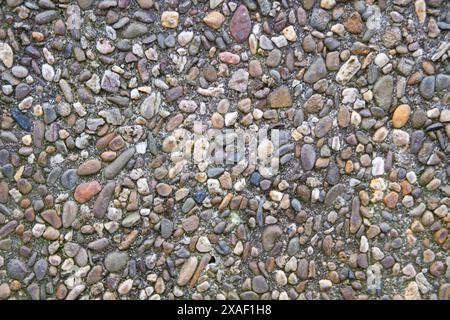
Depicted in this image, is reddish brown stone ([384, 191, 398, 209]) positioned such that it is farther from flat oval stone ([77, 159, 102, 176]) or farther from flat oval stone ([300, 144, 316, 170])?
flat oval stone ([77, 159, 102, 176])

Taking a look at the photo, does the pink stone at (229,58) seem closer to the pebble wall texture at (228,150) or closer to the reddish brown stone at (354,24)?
the pebble wall texture at (228,150)

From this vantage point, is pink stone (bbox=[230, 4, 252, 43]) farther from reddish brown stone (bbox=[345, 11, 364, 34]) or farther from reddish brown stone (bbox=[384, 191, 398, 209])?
reddish brown stone (bbox=[384, 191, 398, 209])

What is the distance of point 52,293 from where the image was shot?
1210mm

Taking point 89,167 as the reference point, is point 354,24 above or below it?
above

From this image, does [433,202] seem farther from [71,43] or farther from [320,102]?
[71,43]

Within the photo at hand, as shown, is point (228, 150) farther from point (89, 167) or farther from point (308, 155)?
point (89, 167)

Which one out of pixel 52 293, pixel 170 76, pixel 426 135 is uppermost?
pixel 170 76

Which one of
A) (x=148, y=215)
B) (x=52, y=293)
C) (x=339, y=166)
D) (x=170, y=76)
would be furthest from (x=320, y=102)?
(x=52, y=293)

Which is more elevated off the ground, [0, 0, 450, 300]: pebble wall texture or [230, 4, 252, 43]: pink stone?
[230, 4, 252, 43]: pink stone

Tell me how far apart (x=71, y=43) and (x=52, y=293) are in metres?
0.54

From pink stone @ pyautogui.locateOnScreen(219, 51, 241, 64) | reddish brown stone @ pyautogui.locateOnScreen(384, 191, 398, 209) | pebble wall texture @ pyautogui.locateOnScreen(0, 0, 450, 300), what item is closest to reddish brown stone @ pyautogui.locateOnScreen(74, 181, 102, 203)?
pebble wall texture @ pyautogui.locateOnScreen(0, 0, 450, 300)

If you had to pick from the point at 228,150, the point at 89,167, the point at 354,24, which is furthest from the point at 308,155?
the point at 89,167

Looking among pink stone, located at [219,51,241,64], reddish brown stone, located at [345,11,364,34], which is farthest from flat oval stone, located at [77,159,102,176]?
reddish brown stone, located at [345,11,364,34]

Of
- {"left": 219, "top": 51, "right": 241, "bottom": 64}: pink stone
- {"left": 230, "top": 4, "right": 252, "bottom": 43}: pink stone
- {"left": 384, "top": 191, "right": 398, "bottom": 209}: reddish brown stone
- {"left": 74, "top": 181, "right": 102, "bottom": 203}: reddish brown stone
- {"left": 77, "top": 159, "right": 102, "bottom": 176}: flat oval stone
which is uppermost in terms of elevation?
{"left": 230, "top": 4, "right": 252, "bottom": 43}: pink stone
